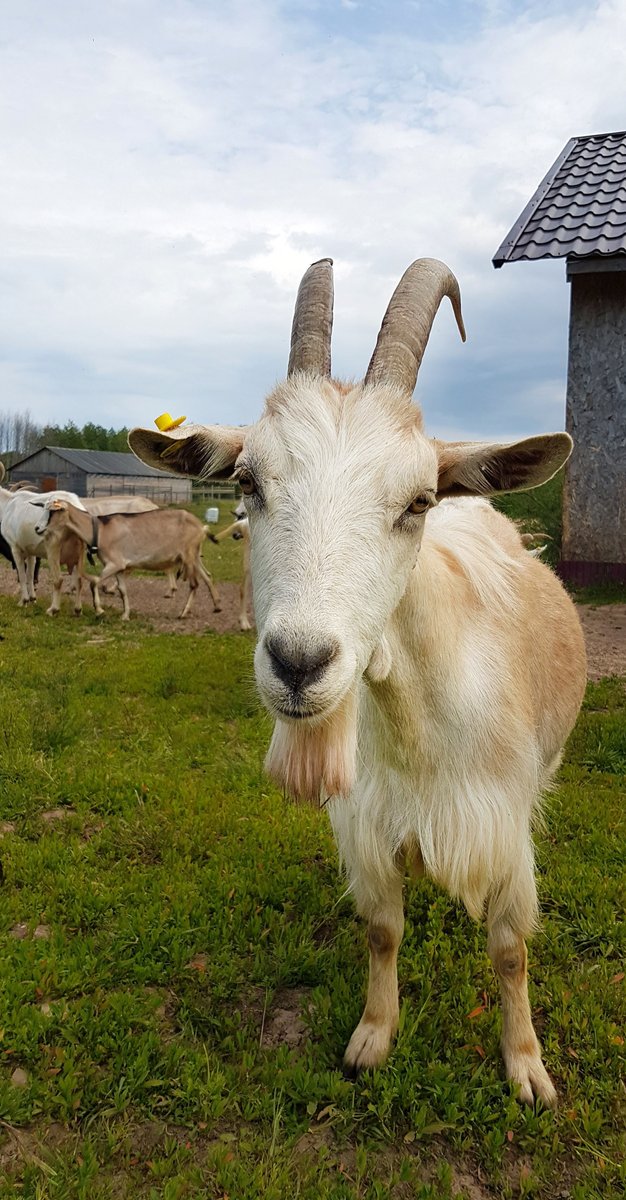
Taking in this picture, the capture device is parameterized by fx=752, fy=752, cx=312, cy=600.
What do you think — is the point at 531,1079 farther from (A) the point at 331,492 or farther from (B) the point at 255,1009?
(A) the point at 331,492

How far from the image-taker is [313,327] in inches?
80.0

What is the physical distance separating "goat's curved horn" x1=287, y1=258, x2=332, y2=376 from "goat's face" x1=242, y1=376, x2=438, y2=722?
5.1 inches

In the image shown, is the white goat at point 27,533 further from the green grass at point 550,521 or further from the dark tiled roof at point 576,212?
the dark tiled roof at point 576,212

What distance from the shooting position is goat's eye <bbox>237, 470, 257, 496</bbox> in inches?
68.3

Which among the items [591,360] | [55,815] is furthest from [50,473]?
[55,815]

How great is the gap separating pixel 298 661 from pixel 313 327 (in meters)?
1.05

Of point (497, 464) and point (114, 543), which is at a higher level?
point (497, 464)

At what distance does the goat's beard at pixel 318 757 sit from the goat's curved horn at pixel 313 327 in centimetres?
87

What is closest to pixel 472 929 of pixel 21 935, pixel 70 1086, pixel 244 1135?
pixel 244 1135

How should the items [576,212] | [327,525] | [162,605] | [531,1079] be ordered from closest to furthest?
1. [327,525]
2. [531,1079]
3. [576,212]
4. [162,605]

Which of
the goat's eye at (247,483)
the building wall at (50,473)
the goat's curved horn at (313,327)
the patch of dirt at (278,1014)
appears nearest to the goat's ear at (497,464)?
the goat's curved horn at (313,327)

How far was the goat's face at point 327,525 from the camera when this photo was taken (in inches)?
57.2

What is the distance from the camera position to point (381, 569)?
164 centimetres

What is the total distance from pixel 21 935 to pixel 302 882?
1210 millimetres
